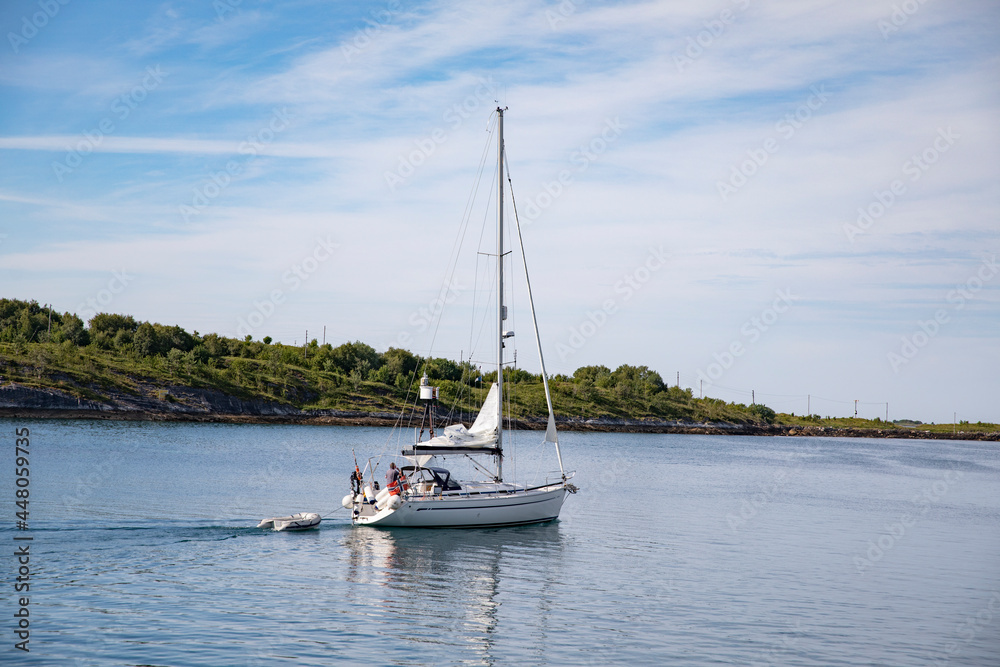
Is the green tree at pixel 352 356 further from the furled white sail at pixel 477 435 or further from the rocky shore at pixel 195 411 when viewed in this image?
the furled white sail at pixel 477 435

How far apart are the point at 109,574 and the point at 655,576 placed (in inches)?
667

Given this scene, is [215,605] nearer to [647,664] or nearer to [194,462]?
[647,664]

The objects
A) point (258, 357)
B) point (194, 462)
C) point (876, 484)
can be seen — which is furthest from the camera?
point (258, 357)

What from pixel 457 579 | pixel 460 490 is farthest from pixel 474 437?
pixel 457 579

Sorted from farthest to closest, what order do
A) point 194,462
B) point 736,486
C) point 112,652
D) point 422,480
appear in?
point 736,486, point 194,462, point 422,480, point 112,652

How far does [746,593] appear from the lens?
24750 mm

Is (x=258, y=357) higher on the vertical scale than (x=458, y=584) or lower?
higher

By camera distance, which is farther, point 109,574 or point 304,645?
point 109,574

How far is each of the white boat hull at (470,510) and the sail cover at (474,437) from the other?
198 cm

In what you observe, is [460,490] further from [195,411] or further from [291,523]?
[195,411]

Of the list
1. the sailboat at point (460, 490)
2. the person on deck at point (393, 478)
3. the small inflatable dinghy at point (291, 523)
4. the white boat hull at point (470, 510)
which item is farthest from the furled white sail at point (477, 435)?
the small inflatable dinghy at point (291, 523)

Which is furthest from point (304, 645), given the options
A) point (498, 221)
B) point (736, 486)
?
point (736, 486)

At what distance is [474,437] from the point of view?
3369 cm

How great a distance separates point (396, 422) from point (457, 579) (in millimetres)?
90083
